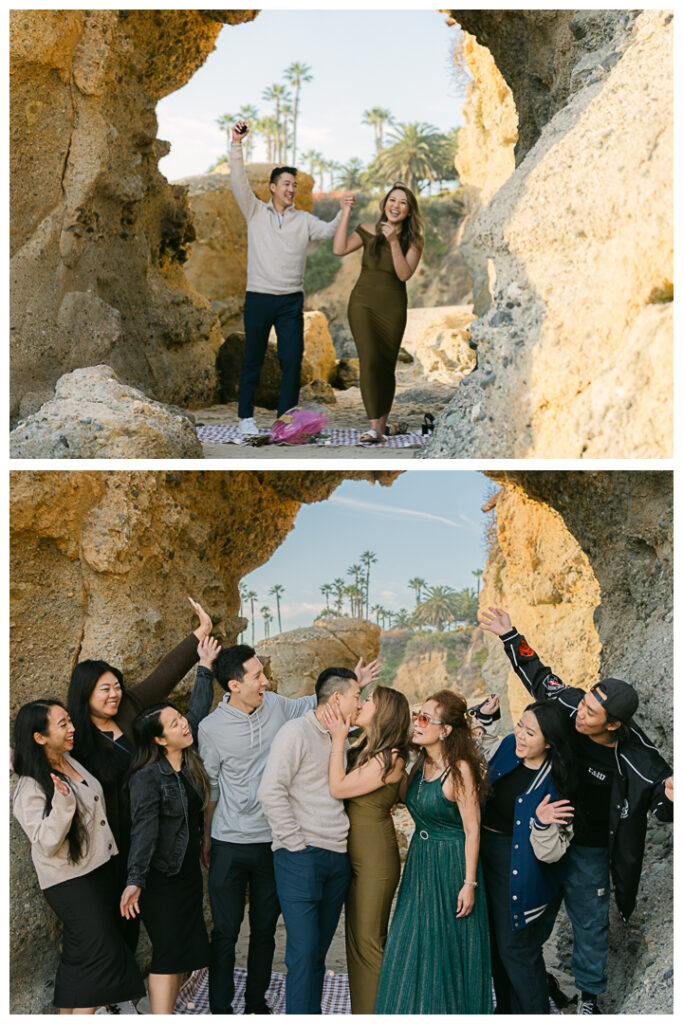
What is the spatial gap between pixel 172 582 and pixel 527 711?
7.35 ft

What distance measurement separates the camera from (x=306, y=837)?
430cm

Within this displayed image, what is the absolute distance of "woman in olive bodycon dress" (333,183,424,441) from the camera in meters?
5.93

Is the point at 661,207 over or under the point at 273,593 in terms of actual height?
over

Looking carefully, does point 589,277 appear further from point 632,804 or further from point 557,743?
point 632,804

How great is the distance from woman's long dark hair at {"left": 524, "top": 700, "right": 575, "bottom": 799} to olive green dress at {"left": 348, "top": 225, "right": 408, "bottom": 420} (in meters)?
2.67

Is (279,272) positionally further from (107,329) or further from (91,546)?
(91,546)

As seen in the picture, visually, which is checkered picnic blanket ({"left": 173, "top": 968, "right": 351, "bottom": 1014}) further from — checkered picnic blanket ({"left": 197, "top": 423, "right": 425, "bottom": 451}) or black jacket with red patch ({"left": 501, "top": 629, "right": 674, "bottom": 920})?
checkered picnic blanket ({"left": 197, "top": 423, "right": 425, "bottom": 451})

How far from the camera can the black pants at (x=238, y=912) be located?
14.8ft

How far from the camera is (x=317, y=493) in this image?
6.98 meters

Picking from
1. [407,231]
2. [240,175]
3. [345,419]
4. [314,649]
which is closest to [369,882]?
[407,231]

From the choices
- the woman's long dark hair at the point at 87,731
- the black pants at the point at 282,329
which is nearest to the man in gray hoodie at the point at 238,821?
the woman's long dark hair at the point at 87,731

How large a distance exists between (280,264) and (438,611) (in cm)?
906

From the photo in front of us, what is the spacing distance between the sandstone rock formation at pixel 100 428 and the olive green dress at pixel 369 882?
2032 millimetres

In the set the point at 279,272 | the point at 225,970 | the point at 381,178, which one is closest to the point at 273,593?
the point at 279,272
